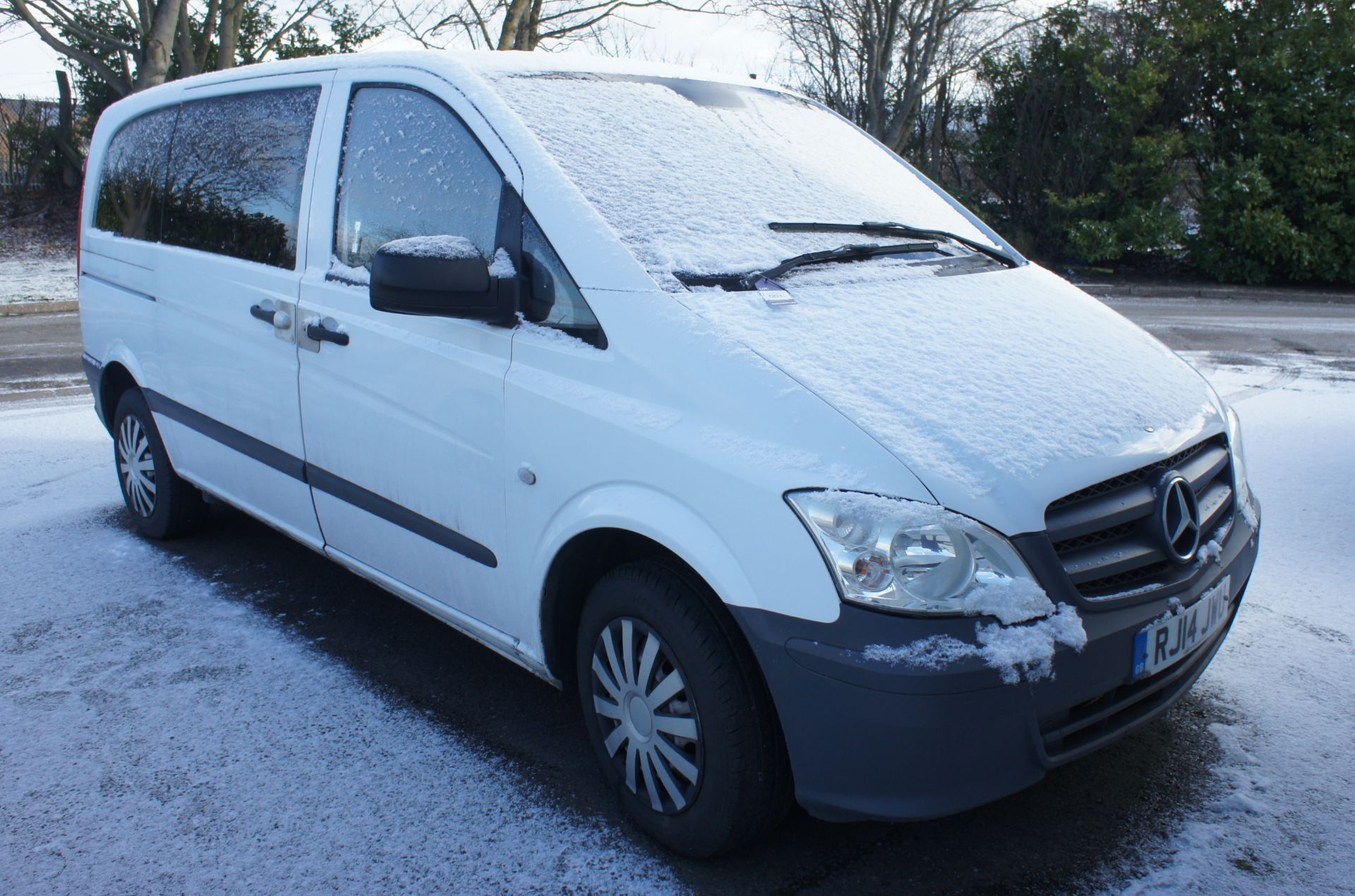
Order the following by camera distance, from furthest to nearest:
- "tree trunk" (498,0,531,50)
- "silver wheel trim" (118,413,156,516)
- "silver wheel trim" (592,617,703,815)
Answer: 1. "tree trunk" (498,0,531,50)
2. "silver wheel trim" (118,413,156,516)
3. "silver wheel trim" (592,617,703,815)

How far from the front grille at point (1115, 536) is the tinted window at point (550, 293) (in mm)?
1097

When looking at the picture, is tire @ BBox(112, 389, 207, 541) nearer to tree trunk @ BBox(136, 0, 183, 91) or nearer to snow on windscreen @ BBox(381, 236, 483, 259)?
snow on windscreen @ BBox(381, 236, 483, 259)

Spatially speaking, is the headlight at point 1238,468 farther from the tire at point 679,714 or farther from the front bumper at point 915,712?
the tire at point 679,714

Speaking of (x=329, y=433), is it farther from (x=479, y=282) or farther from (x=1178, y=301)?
(x=1178, y=301)

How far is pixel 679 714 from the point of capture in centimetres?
236

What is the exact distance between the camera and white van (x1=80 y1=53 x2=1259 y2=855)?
206 centimetres

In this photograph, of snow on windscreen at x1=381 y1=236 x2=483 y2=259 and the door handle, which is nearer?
snow on windscreen at x1=381 y1=236 x2=483 y2=259

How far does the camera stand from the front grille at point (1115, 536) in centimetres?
216

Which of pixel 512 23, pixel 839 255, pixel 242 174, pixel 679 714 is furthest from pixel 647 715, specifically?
pixel 512 23

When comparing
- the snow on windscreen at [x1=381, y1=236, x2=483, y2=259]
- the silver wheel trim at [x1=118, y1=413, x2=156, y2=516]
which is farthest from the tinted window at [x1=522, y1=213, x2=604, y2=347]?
the silver wheel trim at [x1=118, y1=413, x2=156, y2=516]

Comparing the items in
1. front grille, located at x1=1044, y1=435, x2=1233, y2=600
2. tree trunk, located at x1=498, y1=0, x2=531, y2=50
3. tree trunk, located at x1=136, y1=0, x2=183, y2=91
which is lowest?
front grille, located at x1=1044, y1=435, x2=1233, y2=600

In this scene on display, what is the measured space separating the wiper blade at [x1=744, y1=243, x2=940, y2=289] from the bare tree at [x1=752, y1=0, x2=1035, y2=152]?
19686 millimetres

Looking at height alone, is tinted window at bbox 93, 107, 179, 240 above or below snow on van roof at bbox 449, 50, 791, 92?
below

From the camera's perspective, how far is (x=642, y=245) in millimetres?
2555
